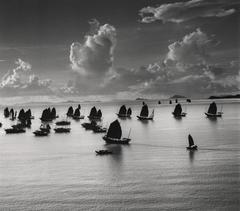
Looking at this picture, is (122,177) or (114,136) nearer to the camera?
(122,177)

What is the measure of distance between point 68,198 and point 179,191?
15.4 metres

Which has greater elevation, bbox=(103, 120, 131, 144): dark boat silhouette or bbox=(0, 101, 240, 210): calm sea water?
bbox=(103, 120, 131, 144): dark boat silhouette

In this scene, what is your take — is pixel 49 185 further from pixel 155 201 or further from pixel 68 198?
pixel 155 201

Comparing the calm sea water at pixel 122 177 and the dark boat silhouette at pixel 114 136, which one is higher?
the dark boat silhouette at pixel 114 136

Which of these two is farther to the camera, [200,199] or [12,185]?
[12,185]

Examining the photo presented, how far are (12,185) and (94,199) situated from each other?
16.2m

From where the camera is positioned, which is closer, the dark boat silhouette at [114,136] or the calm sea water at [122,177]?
the calm sea water at [122,177]

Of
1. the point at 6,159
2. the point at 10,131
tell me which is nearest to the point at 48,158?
the point at 6,159

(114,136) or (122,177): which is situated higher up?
(114,136)

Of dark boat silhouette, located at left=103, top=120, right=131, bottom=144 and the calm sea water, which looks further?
dark boat silhouette, located at left=103, top=120, right=131, bottom=144

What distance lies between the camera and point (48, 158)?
8356cm

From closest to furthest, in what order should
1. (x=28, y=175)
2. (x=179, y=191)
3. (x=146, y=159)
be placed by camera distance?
(x=179, y=191)
(x=28, y=175)
(x=146, y=159)

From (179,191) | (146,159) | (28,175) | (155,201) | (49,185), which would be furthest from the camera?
(146,159)

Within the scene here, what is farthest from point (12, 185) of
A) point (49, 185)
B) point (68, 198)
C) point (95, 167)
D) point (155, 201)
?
point (155, 201)
